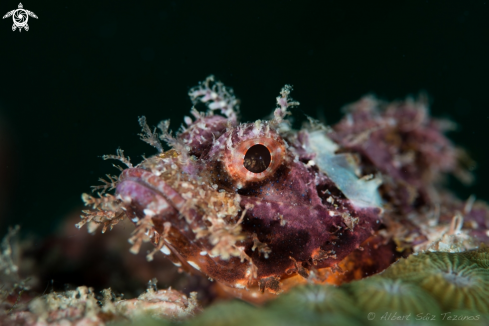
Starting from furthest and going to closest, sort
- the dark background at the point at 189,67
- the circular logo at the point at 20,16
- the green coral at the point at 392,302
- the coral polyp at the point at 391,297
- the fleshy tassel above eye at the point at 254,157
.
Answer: the dark background at the point at 189,67 → the circular logo at the point at 20,16 → the fleshy tassel above eye at the point at 254,157 → the coral polyp at the point at 391,297 → the green coral at the point at 392,302

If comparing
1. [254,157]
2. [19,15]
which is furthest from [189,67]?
[254,157]

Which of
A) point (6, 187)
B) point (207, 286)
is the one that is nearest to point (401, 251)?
point (207, 286)

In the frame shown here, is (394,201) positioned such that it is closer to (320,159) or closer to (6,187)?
(320,159)

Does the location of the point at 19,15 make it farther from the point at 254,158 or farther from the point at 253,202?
the point at 253,202

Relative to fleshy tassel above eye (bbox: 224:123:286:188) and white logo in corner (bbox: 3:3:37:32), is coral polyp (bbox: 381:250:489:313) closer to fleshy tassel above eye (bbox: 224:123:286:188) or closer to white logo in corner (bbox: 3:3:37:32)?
fleshy tassel above eye (bbox: 224:123:286:188)

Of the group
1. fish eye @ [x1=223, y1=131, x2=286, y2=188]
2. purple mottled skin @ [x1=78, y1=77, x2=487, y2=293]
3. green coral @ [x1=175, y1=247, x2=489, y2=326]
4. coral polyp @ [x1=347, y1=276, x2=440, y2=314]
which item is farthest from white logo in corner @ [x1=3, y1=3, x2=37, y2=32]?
coral polyp @ [x1=347, y1=276, x2=440, y2=314]

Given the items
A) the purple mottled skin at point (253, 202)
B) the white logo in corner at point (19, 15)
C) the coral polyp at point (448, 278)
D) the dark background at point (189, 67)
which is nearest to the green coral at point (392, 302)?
the coral polyp at point (448, 278)

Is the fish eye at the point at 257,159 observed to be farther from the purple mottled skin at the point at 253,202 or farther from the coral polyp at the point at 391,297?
the coral polyp at the point at 391,297
